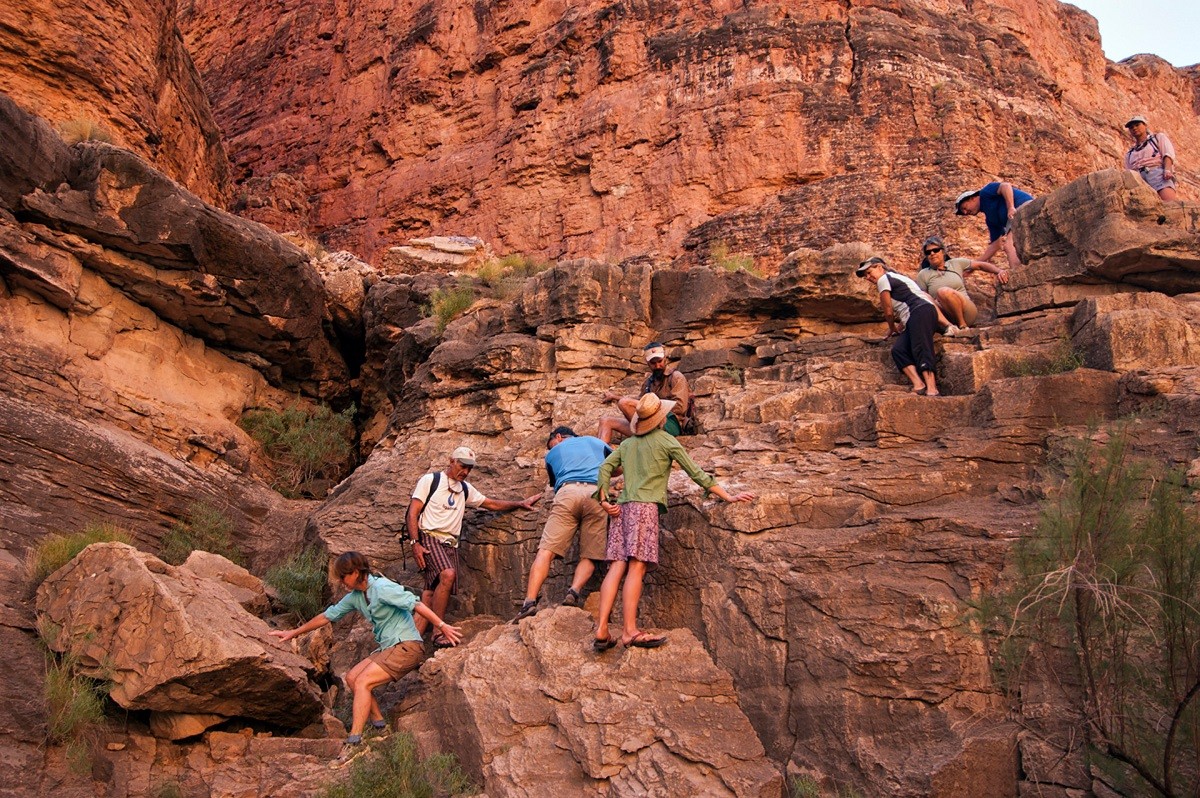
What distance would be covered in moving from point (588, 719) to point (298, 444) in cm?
1046

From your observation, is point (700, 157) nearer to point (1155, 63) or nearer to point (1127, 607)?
point (1127, 607)

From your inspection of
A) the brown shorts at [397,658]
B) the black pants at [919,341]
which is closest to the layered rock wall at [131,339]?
the brown shorts at [397,658]

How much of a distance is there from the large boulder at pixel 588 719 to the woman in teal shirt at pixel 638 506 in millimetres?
217

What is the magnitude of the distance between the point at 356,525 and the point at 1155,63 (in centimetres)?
Result: 3591

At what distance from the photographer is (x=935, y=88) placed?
73.5 ft

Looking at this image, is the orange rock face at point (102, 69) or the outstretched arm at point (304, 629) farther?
the orange rock face at point (102, 69)

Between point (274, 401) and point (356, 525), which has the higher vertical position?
point (274, 401)

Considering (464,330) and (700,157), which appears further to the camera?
(700,157)

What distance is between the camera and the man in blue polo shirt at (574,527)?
7246 millimetres

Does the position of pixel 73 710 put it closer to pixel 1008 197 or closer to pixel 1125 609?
pixel 1125 609

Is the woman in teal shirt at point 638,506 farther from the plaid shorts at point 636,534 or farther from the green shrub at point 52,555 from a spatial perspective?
the green shrub at point 52,555

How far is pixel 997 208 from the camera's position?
428 inches

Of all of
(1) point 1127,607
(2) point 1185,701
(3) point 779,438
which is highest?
(3) point 779,438

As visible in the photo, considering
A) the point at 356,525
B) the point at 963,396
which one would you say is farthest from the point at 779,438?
the point at 356,525
